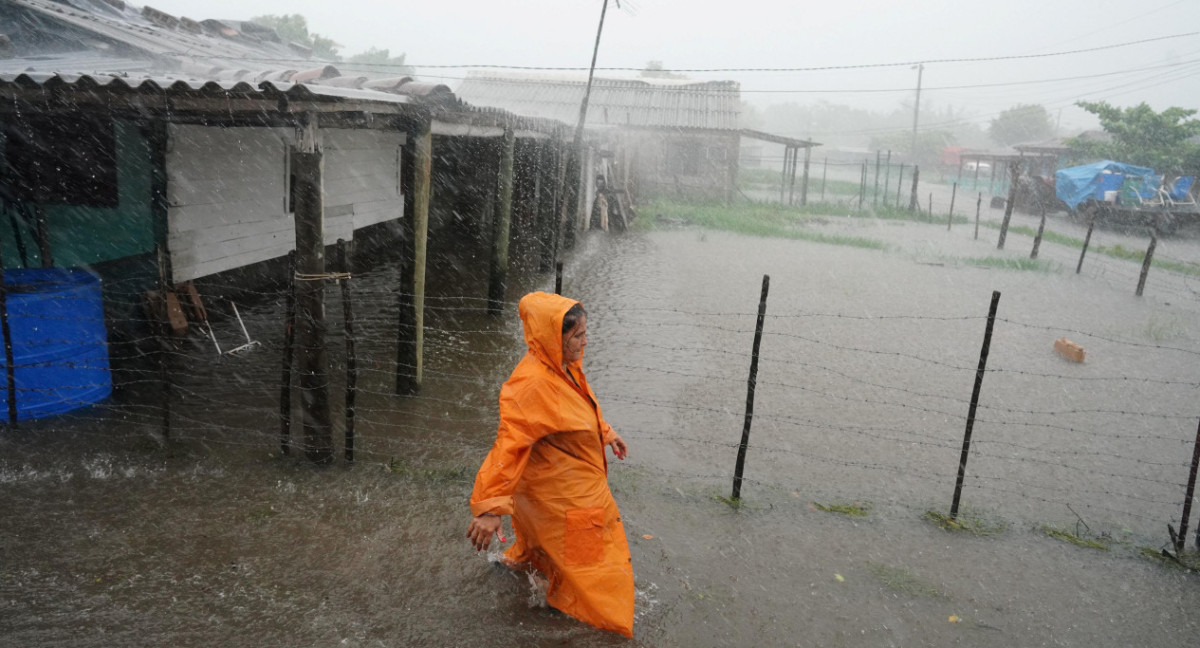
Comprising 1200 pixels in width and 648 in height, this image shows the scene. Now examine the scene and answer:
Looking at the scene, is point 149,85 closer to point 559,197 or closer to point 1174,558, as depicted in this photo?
point 1174,558

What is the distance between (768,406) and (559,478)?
4254 millimetres

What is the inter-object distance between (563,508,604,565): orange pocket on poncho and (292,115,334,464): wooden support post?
2.48 metres

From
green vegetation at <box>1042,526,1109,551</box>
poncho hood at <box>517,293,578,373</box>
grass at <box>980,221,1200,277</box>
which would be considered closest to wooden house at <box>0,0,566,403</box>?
poncho hood at <box>517,293,578,373</box>

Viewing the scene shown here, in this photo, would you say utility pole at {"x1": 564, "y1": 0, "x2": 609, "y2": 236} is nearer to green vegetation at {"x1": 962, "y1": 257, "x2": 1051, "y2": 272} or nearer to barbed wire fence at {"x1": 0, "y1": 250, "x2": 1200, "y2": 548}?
barbed wire fence at {"x1": 0, "y1": 250, "x2": 1200, "y2": 548}

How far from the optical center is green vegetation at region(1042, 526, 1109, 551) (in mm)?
4629

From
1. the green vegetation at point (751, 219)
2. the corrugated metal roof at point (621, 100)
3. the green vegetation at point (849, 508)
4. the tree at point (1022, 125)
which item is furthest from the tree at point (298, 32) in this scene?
the tree at point (1022, 125)

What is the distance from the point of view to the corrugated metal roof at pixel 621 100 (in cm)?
2769

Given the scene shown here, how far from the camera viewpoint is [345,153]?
9250 millimetres

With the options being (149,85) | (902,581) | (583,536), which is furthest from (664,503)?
(149,85)

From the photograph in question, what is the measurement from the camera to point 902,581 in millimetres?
4086

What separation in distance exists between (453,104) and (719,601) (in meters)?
4.86

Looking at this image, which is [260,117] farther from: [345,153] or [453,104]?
[345,153]

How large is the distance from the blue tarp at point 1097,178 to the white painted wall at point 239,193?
78.5 feet

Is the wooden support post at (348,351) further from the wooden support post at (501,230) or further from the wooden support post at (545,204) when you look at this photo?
the wooden support post at (545,204)
